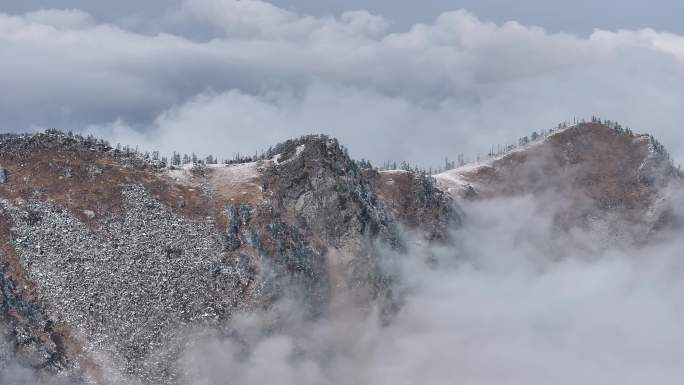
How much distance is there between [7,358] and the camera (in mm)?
196500

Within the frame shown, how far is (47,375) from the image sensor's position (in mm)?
199750

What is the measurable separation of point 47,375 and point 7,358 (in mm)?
9080
